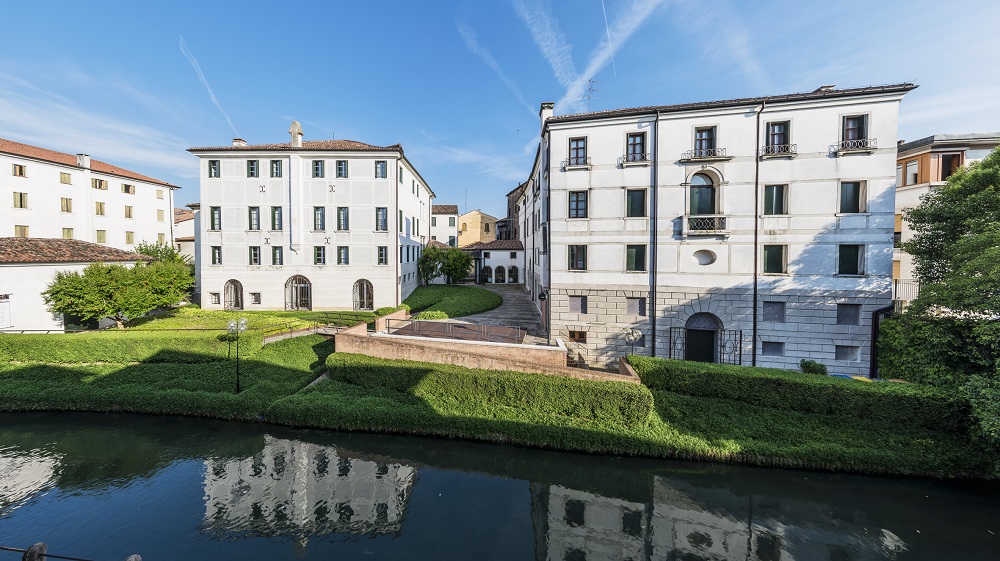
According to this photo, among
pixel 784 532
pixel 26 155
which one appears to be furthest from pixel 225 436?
pixel 26 155

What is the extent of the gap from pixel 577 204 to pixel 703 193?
6218 millimetres

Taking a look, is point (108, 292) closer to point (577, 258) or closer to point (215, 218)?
point (215, 218)

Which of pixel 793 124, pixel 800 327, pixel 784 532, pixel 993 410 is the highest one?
pixel 793 124

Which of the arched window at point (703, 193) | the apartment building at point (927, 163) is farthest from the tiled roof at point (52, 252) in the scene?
the apartment building at point (927, 163)

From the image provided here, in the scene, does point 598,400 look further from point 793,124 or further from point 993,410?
point 793,124

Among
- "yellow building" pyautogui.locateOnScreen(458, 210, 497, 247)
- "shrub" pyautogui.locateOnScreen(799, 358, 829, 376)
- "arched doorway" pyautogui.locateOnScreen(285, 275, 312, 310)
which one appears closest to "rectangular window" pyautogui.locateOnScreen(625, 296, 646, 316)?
"shrub" pyautogui.locateOnScreen(799, 358, 829, 376)

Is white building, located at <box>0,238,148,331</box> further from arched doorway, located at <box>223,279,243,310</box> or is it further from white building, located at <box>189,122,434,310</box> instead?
arched doorway, located at <box>223,279,243,310</box>

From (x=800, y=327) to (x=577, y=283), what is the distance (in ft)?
34.8

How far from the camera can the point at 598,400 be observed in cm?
1388

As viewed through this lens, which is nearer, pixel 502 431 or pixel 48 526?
pixel 48 526

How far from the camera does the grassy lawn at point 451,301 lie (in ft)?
90.0

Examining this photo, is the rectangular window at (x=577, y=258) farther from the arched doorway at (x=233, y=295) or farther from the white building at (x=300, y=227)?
the arched doorway at (x=233, y=295)

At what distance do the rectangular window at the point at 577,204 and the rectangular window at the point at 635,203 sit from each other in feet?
6.95

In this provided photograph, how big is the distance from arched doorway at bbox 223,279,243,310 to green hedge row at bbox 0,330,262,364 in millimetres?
9482
